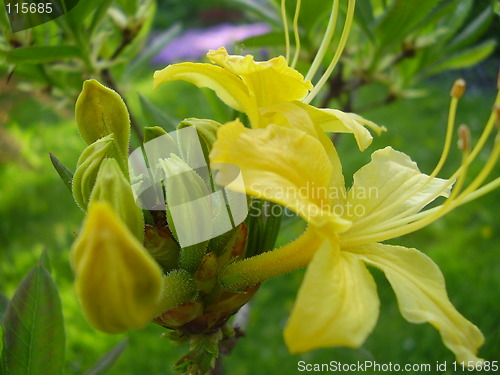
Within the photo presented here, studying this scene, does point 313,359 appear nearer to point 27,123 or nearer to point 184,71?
point 184,71

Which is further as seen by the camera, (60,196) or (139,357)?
(60,196)

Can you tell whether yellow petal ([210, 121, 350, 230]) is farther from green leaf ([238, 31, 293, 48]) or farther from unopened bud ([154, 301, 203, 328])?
green leaf ([238, 31, 293, 48])

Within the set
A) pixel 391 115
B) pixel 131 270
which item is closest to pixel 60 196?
pixel 391 115

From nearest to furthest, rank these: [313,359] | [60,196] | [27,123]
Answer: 1. [313,359]
2. [60,196]
3. [27,123]

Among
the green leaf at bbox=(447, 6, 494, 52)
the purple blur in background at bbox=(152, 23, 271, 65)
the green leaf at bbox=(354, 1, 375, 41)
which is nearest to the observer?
the green leaf at bbox=(354, 1, 375, 41)

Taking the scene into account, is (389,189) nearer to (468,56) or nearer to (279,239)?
(468,56)

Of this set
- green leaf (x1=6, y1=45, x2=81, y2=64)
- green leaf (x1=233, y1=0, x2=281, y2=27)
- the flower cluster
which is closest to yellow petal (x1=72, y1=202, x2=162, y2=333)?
the flower cluster

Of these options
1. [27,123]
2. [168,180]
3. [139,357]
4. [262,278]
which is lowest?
[27,123]
